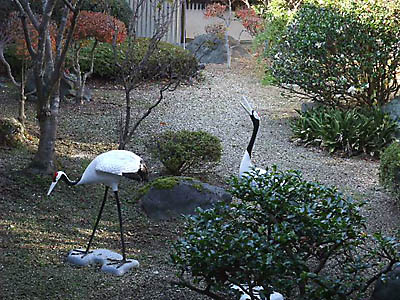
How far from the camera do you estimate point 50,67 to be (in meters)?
6.38

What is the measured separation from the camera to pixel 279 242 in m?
3.35

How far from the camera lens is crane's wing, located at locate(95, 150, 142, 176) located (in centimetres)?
459

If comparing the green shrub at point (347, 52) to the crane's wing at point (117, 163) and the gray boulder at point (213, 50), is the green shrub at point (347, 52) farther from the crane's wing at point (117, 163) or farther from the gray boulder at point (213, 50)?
the gray boulder at point (213, 50)

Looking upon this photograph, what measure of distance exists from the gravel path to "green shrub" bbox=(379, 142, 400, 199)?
0.94ft

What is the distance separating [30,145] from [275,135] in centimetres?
372

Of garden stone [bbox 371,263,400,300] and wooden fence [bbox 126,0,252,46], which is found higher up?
garden stone [bbox 371,263,400,300]

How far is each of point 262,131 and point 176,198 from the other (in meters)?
3.91

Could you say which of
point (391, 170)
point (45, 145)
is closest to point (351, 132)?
point (391, 170)

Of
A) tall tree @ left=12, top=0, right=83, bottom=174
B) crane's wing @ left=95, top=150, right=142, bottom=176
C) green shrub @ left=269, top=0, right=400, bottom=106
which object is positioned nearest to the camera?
crane's wing @ left=95, top=150, right=142, bottom=176

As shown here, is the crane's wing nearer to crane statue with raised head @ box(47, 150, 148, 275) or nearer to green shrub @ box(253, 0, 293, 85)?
crane statue with raised head @ box(47, 150, 148, 275)

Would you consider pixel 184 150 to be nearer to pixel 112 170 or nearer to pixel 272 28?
pixel 112 170

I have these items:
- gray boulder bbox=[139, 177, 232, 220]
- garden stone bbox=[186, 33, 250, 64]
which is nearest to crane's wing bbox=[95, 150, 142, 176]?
gray boulder bbox=[139, 177, 232, 220]

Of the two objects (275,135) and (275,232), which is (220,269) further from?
(275,135)

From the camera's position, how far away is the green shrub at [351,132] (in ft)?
28.0
